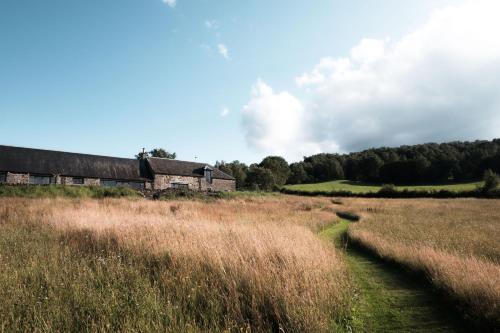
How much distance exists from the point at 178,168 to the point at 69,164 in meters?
15.8

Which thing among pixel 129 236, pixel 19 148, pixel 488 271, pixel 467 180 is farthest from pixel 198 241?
pixel 467 180

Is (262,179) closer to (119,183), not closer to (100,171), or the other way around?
(119,183)

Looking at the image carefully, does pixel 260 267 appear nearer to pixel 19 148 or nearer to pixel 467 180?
pixel 19 148

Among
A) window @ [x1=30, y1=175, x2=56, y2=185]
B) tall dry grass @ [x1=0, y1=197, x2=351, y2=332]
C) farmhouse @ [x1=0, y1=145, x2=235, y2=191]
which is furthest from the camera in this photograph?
window @ [x1=30, y1=175, x2=56, y2=185]

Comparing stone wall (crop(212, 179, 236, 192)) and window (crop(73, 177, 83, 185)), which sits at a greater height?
window (crop(73, 177, 83, 185))

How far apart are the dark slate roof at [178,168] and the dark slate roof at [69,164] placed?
1.70 metres

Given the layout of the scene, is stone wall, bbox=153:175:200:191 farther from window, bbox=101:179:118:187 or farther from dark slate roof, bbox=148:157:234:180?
window, bbox=101:179:118:187

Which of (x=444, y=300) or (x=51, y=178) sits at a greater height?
(x=51, y=178)

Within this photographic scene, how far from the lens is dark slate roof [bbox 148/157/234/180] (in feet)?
148

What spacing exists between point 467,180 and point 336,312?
90.7 metres

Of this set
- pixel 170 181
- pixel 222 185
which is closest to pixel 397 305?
pixel 170 181

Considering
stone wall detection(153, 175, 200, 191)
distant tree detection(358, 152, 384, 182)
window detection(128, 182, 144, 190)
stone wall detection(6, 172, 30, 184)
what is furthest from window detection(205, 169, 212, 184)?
distant tree detection(358, 152, 384, 182)

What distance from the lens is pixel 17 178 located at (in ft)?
111

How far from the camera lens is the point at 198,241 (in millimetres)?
7531
